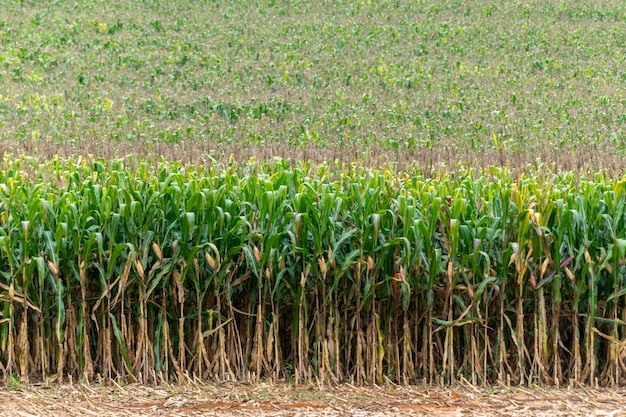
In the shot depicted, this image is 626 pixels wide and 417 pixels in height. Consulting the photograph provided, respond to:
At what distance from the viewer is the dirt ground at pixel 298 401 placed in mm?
5266

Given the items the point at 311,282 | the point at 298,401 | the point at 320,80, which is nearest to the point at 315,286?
the point at 311,282

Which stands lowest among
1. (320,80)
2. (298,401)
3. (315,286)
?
(298,401)

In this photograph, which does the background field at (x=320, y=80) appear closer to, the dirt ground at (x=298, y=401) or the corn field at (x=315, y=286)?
the corn field at (x=315, y=286)

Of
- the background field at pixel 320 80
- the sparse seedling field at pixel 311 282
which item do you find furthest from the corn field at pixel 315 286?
the background field at pixel 320 80

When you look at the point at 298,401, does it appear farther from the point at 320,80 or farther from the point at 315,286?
the point at 320,80

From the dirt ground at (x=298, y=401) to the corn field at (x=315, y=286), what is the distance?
0.14m

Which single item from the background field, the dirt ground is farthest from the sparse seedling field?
the background field

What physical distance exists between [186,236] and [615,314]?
291 cm

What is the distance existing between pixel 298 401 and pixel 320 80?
16.9 metres

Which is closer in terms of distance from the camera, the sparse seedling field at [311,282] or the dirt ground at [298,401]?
the dirt ground at [298,401]

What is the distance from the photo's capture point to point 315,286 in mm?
5672

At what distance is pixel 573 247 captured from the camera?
564 cm

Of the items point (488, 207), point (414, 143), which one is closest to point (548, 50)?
point (414, 143)

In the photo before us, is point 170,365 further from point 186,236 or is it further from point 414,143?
point 414,143
